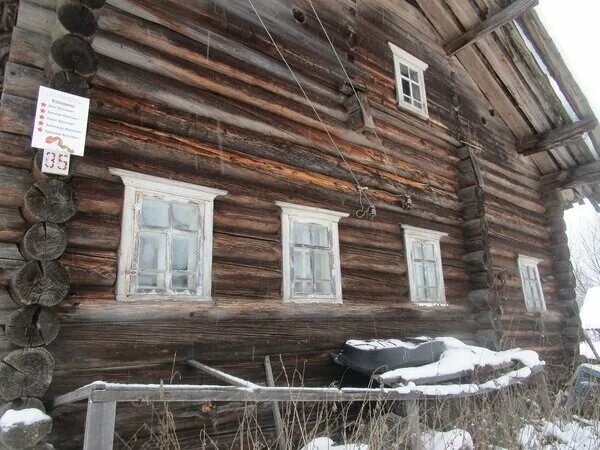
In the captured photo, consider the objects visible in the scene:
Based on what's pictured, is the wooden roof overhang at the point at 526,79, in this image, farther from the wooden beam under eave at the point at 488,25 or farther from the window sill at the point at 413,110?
the window sill at the point at 413,110

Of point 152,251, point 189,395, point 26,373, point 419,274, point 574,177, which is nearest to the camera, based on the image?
point 189,395

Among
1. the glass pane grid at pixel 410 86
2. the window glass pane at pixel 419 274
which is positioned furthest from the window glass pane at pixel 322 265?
the glass pane grid at pixel 410 86

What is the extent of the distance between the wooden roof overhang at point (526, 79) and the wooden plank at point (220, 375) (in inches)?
292

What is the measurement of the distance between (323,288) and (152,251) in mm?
2253

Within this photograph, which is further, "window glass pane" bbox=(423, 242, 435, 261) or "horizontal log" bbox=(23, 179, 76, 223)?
"window glass pane" bbox=(423, 242, 435, 261)

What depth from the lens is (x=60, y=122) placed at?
3.66m

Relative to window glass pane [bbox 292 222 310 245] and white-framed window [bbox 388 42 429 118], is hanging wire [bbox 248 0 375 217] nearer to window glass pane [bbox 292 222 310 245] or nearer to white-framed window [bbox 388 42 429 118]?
window glass pane [bbox 292 222 310 245]

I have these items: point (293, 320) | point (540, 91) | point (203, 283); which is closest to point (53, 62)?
point (203, 283)

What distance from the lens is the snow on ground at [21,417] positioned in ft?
10.1

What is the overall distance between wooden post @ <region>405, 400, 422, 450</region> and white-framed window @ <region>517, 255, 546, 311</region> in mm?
6317

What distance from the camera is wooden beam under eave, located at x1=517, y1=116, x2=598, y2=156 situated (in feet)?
30.2

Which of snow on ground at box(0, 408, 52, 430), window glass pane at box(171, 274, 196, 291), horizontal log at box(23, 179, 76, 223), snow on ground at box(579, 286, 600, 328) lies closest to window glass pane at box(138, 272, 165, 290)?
window glass pane at box(171, 274, 196, 291)

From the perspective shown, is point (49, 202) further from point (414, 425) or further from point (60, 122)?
point (414, 425)

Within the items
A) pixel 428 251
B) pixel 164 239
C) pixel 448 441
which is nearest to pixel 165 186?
pixel 164 239
